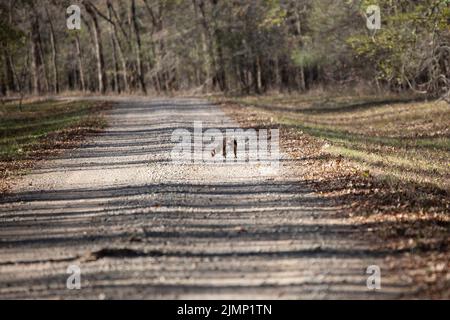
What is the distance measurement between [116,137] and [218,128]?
10.9 ft

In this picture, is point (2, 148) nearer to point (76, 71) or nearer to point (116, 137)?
point (116, 137)

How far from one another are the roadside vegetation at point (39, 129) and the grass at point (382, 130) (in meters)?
7.25

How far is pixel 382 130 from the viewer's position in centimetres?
2441

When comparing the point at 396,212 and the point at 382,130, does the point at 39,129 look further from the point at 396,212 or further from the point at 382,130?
the point at 396,212

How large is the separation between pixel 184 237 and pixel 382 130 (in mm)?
17672

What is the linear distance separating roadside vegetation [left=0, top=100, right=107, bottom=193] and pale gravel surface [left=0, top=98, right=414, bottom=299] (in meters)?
2.63

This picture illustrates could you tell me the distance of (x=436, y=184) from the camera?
1232 centimetres

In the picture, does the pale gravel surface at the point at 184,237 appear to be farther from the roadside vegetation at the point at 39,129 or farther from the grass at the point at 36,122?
the grass at the point at 36,122

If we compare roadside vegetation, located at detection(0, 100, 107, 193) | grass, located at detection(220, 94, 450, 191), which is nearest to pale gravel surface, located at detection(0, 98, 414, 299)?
grass, located at detection(220, 94, 450, 191)

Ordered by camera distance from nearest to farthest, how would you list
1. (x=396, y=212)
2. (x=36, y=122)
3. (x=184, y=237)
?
1. (x=184, y=237)
2. (x=396, y=212)
3. (x=36, y=122)

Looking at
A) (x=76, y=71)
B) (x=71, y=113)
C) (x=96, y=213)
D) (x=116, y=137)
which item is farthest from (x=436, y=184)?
(x=76, y=71)

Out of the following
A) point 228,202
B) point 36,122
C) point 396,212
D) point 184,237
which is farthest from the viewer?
point 36,122

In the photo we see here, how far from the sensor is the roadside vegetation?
53.3 ft

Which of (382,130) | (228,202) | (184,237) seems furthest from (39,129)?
(184,237)
